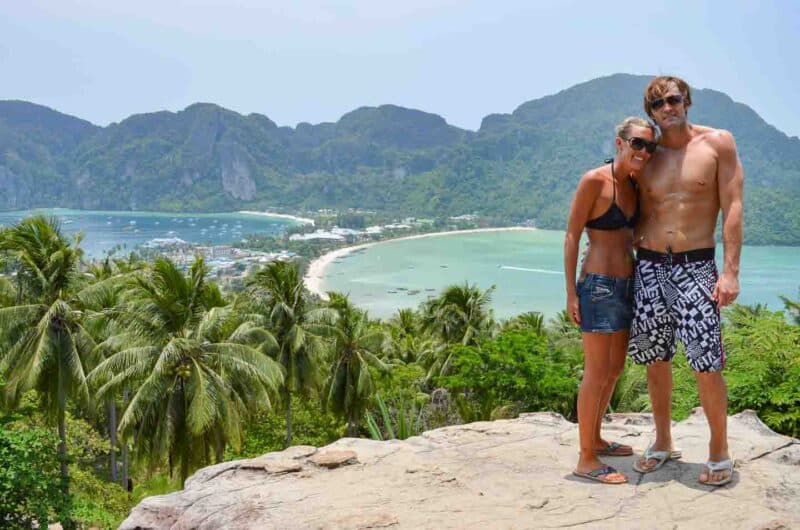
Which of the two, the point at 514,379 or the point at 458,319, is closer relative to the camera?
the point at 514,379

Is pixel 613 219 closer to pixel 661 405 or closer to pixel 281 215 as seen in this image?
pixel 661 405

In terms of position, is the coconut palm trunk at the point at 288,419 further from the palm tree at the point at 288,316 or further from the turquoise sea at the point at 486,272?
the turquoise sea at the point at 486,272

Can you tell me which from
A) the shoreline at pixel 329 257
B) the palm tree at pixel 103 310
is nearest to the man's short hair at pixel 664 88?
the palm tree at pixel 103 310

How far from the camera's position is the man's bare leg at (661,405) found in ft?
12.3

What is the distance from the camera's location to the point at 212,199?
185 metres

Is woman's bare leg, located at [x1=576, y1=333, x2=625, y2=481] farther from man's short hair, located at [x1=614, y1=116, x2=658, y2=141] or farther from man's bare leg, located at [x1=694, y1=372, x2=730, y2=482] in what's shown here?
man's short hair, located at [x1=614, y1=116, x2=658, y2=141]

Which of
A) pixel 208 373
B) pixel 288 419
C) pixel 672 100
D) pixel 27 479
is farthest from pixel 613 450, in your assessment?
pixel 288 419

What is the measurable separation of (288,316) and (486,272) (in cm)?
6149

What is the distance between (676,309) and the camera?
3.45 meters

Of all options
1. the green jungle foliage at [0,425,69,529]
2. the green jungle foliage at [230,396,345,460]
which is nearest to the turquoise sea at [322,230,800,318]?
the green jungle foliage at [230,396,345,460]

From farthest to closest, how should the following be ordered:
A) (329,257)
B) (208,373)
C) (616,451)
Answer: (329,257), (208,373), (616,451)

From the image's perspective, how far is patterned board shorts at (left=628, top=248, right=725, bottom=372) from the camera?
3357mm

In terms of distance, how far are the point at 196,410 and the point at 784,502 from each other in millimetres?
7615

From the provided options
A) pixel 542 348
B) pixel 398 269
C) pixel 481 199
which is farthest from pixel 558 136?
pixel 542 348
